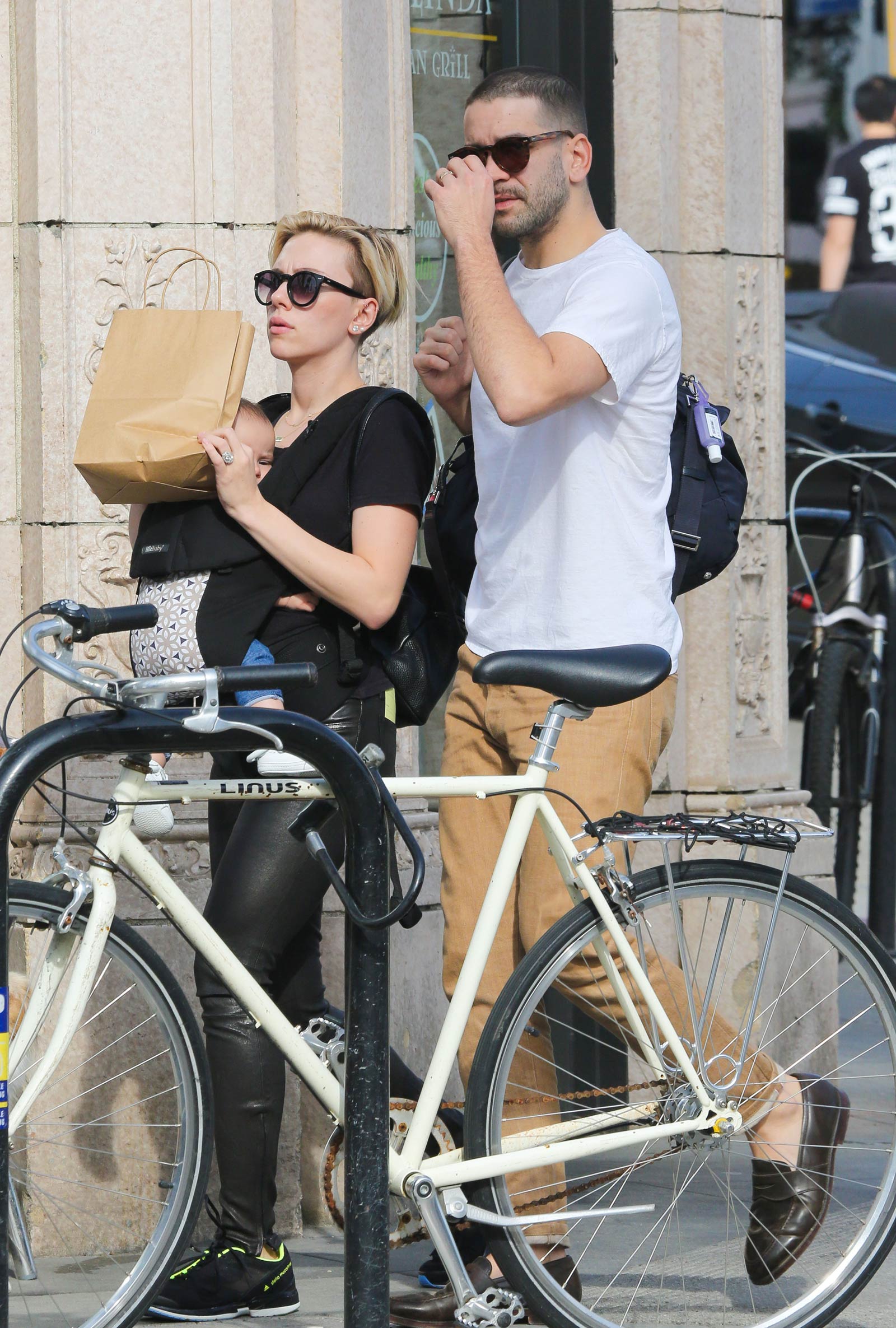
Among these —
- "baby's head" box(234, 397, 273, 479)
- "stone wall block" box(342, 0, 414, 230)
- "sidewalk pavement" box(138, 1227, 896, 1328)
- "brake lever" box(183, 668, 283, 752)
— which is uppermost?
"stone wall block" box(342, 0, 414, 230)

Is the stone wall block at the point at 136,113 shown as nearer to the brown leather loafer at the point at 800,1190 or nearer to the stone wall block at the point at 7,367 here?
the stone wall block at the point at 7,367

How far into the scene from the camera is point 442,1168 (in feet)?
10.7

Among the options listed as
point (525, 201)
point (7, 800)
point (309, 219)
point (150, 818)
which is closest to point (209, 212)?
point (309, 219)

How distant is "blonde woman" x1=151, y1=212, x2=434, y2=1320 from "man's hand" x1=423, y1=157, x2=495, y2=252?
28 centimetres

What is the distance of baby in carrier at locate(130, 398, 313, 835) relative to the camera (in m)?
3.52

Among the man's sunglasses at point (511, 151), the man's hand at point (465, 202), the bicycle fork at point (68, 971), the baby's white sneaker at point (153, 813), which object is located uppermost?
the man's sunglasses at point (511, 151)

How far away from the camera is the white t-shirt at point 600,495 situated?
3.52 m

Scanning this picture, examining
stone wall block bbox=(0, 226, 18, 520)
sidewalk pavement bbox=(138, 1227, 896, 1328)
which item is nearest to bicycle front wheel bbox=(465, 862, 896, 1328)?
sidewalk pavement bbox=(138, 1227, 896, 1328)

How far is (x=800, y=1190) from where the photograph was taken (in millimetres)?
3793

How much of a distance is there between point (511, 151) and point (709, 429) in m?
0.66

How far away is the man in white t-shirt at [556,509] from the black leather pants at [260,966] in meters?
0.25

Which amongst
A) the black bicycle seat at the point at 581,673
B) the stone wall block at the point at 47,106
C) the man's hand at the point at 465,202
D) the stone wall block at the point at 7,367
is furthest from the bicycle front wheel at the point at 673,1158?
the stone wall block at the point at 47,106

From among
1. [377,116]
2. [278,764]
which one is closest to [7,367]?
[377,116]

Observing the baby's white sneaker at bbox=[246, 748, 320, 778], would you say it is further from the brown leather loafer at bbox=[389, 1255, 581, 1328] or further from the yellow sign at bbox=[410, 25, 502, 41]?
the yellow sign at bbox=[410, 25, 502, 41]
